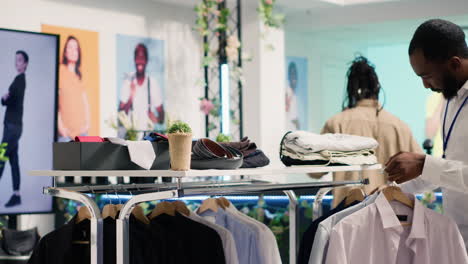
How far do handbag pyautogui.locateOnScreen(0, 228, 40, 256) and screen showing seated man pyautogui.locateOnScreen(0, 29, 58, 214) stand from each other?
215 mm

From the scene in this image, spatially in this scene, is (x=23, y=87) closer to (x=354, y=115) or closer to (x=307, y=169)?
(x=354, y=115)

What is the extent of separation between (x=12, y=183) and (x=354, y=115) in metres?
2.29

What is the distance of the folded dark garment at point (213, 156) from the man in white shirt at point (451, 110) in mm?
619

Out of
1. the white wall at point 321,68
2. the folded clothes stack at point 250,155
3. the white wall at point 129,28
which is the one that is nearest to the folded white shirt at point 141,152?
the folded clothes stack at point 250,155

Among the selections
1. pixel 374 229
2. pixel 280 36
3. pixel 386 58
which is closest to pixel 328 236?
pixel 374 229

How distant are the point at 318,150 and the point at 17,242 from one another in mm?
2775

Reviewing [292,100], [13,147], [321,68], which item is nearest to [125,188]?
[13,147]

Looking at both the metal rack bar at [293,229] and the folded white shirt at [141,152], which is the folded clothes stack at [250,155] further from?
the metal rack bar at [293,229]

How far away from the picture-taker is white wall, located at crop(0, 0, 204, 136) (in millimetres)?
6288

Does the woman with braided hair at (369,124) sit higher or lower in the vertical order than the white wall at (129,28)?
lower

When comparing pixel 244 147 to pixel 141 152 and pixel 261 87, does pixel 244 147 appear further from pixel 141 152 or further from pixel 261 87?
pixel 261 87

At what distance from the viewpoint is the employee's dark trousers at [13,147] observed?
4738mm

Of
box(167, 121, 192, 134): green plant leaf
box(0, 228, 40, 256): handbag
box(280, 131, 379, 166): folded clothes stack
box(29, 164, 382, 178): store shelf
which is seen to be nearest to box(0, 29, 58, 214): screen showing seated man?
box(0, 228, 40, 256): handbag

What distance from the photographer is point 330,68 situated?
1017cm
